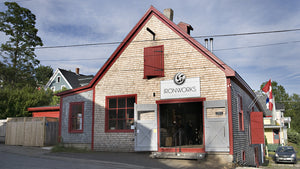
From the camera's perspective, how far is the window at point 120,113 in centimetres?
1562

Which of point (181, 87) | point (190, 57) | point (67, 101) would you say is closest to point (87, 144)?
point (67, 101)

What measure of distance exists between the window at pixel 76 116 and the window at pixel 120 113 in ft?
6.24

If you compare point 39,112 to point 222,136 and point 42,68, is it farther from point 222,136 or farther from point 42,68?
point 42,68

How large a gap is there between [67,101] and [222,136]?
9891 mm

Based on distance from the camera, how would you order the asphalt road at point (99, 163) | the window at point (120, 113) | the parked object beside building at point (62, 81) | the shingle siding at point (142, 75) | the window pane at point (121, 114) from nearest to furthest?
the asphalt road at point (99, 163) < the shingle siding at point (142, 75) < the window at point (120, 113) < the window pane at point (121, 114) < the parked object beside building at point (62, 81)

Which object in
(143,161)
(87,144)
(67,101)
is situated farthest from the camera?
(67,101)

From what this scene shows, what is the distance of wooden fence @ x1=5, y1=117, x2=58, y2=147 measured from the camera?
56.6ft

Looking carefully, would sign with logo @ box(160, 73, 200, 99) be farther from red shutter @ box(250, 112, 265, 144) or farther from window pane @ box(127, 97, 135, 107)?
red shutter @ box(250, 112, 265, 144)

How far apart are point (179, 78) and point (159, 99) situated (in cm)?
157

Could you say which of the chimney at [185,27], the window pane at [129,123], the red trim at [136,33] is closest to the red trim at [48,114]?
the red trim at [136,33]

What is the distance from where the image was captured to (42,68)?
63.5 meters

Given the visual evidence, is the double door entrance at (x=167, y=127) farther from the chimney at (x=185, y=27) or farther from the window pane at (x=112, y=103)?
the chimney at (x=185, y=27)

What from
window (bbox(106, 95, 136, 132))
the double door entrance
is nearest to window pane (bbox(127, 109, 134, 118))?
window (bbox(106, 95, 136, 132))

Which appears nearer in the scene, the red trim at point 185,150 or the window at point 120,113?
the red trim at point 185,150
